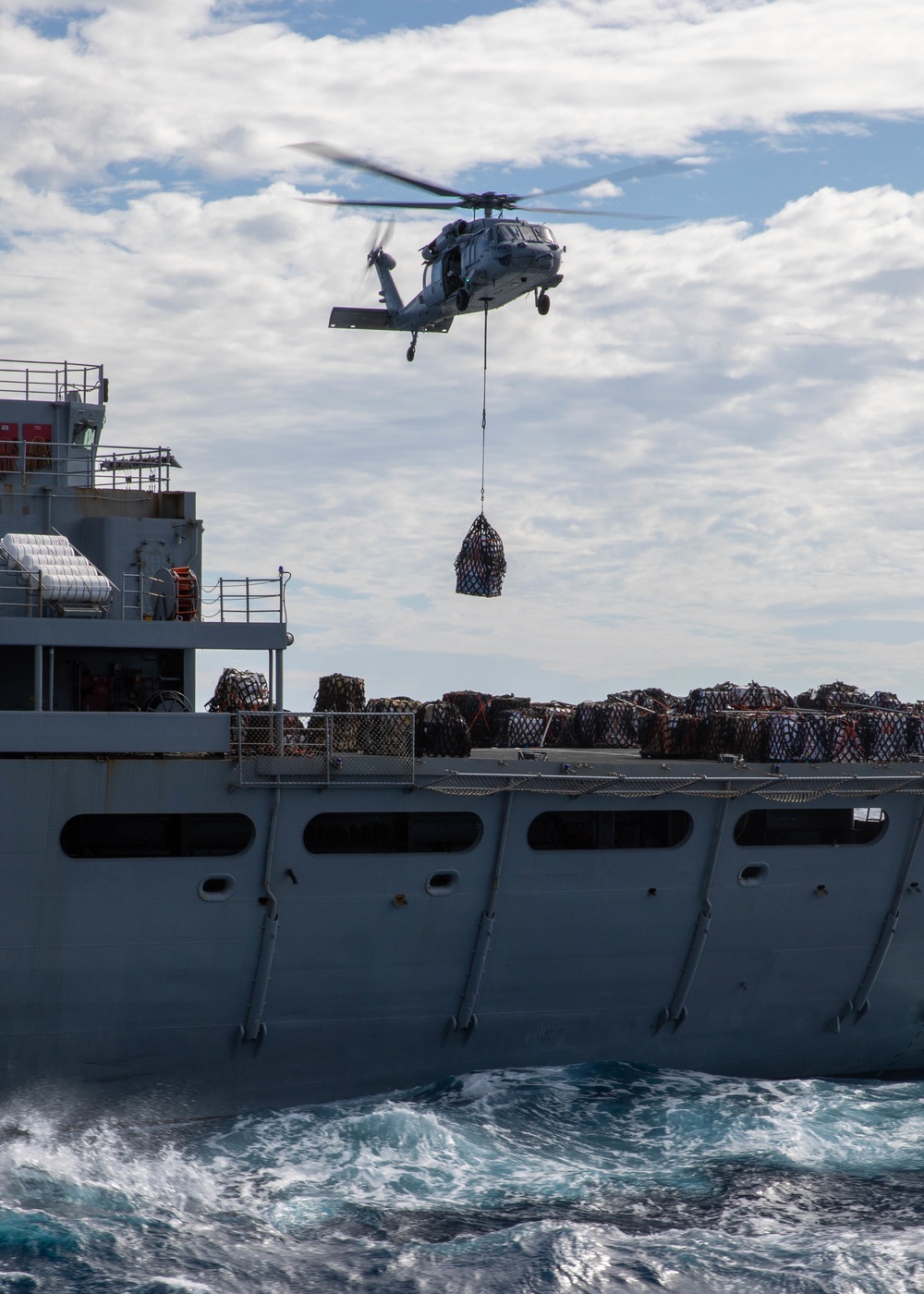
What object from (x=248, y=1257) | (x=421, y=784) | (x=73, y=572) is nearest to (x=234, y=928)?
(x=421, y=784)

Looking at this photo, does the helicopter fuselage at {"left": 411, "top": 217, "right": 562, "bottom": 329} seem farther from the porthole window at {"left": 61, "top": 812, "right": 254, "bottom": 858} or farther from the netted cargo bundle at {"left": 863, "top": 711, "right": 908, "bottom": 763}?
the porthole window at {"left": 61, "top": 812, "right": 254, "bottom": 858}

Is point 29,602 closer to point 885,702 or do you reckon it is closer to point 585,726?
point 585,726

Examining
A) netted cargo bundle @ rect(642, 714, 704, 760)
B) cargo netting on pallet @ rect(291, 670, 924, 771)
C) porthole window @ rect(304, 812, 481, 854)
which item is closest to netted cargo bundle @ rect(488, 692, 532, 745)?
cargo netting on pallet @ rect(291, 670, 924, 771)

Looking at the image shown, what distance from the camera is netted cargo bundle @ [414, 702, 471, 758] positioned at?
23.2 m

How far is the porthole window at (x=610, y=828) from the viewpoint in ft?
70.4

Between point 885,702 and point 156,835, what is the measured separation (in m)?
18.8

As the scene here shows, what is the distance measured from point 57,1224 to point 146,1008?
331 centimetres

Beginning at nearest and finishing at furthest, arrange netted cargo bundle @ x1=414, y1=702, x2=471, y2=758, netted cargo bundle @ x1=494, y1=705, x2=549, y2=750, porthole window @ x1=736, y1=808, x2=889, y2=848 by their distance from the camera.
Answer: porthole window @ x1=736, y1=808, x2=889, y2=848 → netted cargo bundle @ x1=414, y1=702, x2=471, y2=758 → netted cargo bundle @ x1=494, y1=705, x2=549, y2=750

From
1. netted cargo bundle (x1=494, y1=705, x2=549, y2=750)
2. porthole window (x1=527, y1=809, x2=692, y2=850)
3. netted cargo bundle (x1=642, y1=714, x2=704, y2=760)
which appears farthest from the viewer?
netted cargo bundle (x1=494, y1=705, x2=549, y2=750)

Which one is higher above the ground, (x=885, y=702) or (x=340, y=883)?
(x=885, y=702)

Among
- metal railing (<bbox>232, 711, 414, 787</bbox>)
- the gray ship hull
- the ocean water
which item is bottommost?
the ocean water

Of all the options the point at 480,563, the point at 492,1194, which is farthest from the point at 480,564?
the point at 492,1194

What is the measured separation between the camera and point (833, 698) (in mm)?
31359

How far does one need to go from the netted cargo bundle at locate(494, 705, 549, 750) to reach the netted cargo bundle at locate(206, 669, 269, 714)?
6991 mm
